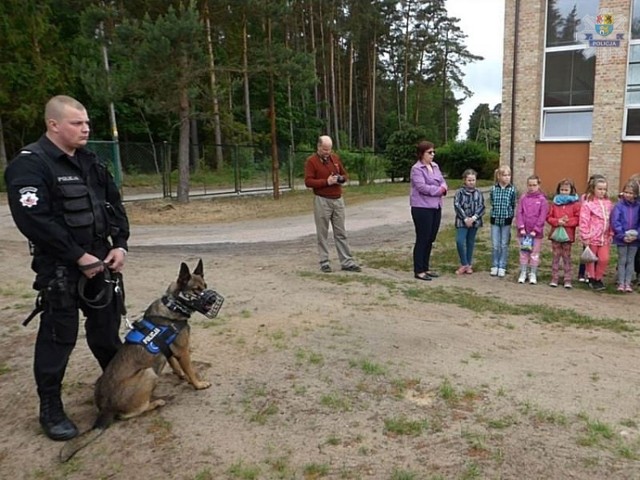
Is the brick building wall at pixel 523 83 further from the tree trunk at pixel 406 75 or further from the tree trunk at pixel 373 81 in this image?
the tree trunk at pixel 406 75

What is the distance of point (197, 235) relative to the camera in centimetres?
1255

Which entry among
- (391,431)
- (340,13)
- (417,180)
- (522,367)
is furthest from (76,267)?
(340,13)

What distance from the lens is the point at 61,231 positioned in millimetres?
2992

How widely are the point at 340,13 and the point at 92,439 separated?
4026 cm

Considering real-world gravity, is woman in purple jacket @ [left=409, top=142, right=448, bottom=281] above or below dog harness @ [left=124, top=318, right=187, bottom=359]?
above

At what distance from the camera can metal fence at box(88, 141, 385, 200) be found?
801 inches

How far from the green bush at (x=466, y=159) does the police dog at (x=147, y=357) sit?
2903cm

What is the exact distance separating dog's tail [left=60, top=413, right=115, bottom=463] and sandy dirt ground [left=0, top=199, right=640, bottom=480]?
46mm

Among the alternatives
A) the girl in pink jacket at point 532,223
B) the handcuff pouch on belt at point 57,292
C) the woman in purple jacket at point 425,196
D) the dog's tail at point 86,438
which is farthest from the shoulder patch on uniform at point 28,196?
the girl in pink jacket at point 532,223

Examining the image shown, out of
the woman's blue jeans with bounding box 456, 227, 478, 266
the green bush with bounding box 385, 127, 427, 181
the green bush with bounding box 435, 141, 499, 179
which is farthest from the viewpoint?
the green bush with bounding box 435, 141, 499, 179

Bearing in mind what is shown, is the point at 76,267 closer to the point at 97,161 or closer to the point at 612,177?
the point at 97,161

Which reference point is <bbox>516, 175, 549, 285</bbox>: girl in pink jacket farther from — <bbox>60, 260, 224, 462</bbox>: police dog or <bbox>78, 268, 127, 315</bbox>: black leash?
<bbox>78, 268, 127, 315</bbox>: black leash

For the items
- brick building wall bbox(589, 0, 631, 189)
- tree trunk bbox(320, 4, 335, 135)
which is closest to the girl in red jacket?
brick building wall bbox(589, 0, 631, 189)

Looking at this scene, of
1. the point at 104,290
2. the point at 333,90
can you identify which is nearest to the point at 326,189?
the point at 104,290
